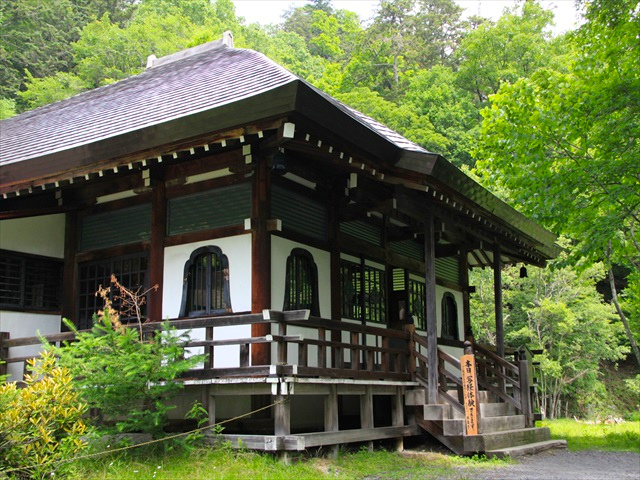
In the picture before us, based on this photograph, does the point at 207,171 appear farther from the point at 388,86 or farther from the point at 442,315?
the point at 388,86

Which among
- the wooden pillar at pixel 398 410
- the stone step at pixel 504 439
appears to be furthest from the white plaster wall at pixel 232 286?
the stone step at pixel 504 439

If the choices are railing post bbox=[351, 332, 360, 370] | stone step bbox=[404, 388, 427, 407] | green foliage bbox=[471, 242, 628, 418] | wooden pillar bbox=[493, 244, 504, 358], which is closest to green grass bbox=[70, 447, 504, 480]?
railing post bbox=[351, 332, 360, 370]

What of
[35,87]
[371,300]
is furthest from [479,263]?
[35,87]

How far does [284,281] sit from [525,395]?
5513 mm

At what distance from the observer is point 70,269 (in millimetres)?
11742

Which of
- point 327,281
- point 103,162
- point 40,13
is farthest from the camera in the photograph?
point 40,13

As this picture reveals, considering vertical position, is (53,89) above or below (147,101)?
above

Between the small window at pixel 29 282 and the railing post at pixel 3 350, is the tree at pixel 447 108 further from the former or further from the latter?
the railing post at pixel 3 350

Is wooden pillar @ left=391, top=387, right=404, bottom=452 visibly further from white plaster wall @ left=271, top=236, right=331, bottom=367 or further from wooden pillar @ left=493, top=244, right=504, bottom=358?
wooden pillar @ left=493, top=244, right=504, bottom=358

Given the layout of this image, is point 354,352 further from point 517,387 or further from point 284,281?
point 517,387

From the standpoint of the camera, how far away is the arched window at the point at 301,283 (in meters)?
9.99

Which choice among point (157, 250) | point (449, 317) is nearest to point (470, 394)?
point (157, 250)

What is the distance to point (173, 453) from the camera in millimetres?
8070

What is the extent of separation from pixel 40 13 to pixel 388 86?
75.1ft
